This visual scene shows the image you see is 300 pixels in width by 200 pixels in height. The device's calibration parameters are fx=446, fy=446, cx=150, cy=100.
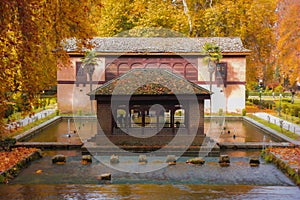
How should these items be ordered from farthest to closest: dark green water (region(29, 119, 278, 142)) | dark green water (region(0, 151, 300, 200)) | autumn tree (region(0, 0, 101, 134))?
dark green water (region(29, 119, 278, 142)), dark green water (region(0, 151, 300, 200)), autumn tree (region(0, 0, 101, 134))

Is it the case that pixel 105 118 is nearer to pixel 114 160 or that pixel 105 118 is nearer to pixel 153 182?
pixel 114 160

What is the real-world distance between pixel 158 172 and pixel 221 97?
76.7 ft

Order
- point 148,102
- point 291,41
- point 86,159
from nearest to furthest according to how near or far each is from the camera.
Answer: point 86,159
point 148,102
point 291,41

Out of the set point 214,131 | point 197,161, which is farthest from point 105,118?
point 214,131

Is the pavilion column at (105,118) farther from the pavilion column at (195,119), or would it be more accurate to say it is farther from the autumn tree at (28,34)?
the autumn tree at (28,34)

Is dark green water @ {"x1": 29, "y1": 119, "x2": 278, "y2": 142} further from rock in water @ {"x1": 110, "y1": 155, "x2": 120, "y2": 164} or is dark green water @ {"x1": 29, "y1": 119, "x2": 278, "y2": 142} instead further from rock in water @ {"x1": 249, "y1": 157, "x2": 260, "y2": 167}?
rock in water @ {"x1": 110, "y1": 155, "x2": 120, "y2": 164}

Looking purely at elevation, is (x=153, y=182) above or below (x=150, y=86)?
below

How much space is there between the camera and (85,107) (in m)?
38.9

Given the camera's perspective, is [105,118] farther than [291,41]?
No

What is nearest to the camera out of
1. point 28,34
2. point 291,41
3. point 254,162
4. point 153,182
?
point 28,34

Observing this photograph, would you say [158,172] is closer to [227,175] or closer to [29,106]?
[227,175]

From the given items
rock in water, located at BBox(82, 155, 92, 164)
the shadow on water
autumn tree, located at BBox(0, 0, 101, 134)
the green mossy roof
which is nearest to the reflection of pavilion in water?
the green mossy roof

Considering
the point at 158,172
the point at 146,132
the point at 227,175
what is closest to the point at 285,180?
the point at 227,175

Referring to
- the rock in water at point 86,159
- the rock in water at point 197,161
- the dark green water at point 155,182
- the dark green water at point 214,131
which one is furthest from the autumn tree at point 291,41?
the rock in water at point 86,159
